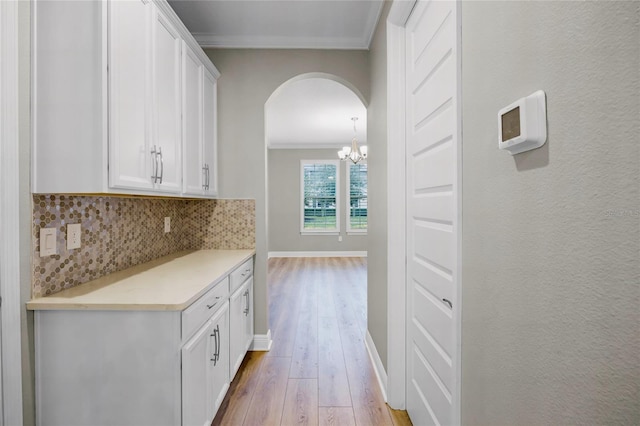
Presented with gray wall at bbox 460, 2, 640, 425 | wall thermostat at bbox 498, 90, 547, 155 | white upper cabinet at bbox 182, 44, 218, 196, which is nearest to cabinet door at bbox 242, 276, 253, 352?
white upper cabinet at bbox 182, 44, 218, 196

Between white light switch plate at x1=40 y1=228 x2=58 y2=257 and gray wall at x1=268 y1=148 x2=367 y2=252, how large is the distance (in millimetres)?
7161

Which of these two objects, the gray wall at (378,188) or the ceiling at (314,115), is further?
the ceiling at (314,115)

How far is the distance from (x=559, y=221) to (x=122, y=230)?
2.23 meters

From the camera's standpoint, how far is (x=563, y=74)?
69 cm

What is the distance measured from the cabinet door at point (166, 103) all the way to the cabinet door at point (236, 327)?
833 millimetres

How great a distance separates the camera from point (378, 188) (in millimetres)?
2609

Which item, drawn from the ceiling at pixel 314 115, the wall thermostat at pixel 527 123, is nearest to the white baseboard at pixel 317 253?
the ceiling at pixel 314 115

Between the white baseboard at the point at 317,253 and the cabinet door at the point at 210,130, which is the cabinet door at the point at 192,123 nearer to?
the cabinet door at the point at 210,130

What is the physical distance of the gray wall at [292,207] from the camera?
8750mm

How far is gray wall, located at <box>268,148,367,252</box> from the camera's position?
875 centimetres

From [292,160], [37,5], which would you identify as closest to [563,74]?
[37,5]

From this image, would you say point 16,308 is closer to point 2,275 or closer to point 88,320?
point 2,275

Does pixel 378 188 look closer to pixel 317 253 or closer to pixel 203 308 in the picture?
pixel 203 308

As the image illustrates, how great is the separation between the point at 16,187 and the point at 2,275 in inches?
13.0
